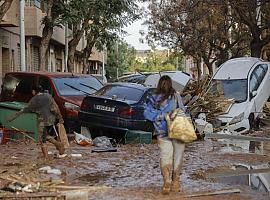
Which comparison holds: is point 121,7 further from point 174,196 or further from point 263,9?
point 174,196

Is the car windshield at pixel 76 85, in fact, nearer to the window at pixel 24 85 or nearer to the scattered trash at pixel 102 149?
the window at pixel 24 85

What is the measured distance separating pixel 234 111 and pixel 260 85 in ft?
8.38

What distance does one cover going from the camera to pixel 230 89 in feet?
66.2

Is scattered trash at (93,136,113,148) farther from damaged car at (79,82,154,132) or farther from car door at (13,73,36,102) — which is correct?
car door at (13,73,36,102)

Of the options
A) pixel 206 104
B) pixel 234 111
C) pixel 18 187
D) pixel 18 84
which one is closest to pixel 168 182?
pixel 18 187

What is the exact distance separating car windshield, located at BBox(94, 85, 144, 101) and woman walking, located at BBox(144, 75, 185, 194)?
629 cm

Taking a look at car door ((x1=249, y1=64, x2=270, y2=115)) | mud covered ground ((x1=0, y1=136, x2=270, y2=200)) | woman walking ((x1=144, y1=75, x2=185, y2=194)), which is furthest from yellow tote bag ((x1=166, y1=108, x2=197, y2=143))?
car door ((x1=249, y1=64, x2=270, y2=115))

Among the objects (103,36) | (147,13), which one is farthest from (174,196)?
(147,13)

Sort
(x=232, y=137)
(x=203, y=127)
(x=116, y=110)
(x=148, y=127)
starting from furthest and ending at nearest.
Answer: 1. (x=203, y=127)
2. (x=232, y=137)
3. (x=148, y=127)
4. (x=116, y=110)

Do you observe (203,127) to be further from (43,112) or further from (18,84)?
(43,112)

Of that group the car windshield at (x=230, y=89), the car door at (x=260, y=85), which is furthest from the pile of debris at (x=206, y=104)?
the car door at (x=260, y=85)

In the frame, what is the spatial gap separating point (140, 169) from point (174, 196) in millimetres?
2550

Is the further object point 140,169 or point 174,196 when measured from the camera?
point 140,169

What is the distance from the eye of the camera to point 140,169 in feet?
35.0
